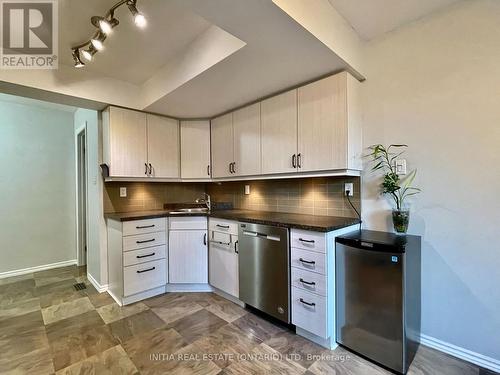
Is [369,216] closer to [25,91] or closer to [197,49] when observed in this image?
[197,49]

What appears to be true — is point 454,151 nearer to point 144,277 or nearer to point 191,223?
point 191,223

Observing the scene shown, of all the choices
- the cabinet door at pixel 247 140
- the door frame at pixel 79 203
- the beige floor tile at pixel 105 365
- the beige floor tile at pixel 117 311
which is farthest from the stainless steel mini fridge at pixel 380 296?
the door frame at pixel 79 203

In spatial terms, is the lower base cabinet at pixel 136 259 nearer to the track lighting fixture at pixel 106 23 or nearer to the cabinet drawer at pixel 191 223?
the cabinet drawer at pixel 191 223

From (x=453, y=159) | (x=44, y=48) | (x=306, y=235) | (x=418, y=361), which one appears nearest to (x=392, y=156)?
(x=453, y=159)

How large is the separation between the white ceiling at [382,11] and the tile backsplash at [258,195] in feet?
4.09

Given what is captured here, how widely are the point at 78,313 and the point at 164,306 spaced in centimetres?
83

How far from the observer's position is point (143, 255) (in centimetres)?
266

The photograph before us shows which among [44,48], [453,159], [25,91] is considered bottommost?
[453,159]

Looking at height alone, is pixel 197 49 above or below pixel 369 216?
above

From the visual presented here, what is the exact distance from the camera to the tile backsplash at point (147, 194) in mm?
2992

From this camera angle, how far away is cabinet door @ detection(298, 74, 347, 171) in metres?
1.97

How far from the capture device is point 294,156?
7.47ft

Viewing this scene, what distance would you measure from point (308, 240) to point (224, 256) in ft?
3.56

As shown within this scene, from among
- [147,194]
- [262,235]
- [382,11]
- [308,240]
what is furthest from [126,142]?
[382,11]
